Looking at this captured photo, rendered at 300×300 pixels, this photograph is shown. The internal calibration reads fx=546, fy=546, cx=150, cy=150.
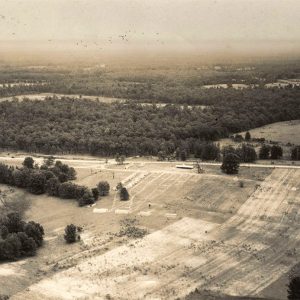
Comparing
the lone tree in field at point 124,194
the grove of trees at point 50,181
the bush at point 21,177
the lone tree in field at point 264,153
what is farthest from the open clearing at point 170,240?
the lone tree in field at point 264,153

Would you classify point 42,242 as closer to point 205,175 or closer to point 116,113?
point 205,175

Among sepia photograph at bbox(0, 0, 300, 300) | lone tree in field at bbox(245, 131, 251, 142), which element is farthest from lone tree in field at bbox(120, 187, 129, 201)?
lone tree in field at bbox(245, 131, 251, 142)

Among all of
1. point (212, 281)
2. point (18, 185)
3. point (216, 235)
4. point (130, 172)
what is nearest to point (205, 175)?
point (130, 172)

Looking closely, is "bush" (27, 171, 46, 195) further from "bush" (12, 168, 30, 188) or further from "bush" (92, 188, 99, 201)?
"bush" (92, 188, 99, 201)

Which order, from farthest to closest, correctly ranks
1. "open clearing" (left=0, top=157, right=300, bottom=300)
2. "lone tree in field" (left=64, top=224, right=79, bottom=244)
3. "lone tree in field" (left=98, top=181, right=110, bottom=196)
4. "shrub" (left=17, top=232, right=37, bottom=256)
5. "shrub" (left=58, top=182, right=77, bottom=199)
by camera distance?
"lone tree in field" (left=98, top=181, right=110, bottom=196) → "shrub" (left=58, top=182, right=77, bottom=199) → "lone tree in field" (left=64, top=224, right=79, bottom=244) → "shrub" (left=17, top=232, right=37, bottom=256) → "open clearing" (left=0, top=157, right=300, bottom=300)

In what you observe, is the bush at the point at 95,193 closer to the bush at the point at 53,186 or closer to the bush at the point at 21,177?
the bush at the point at 53,186
